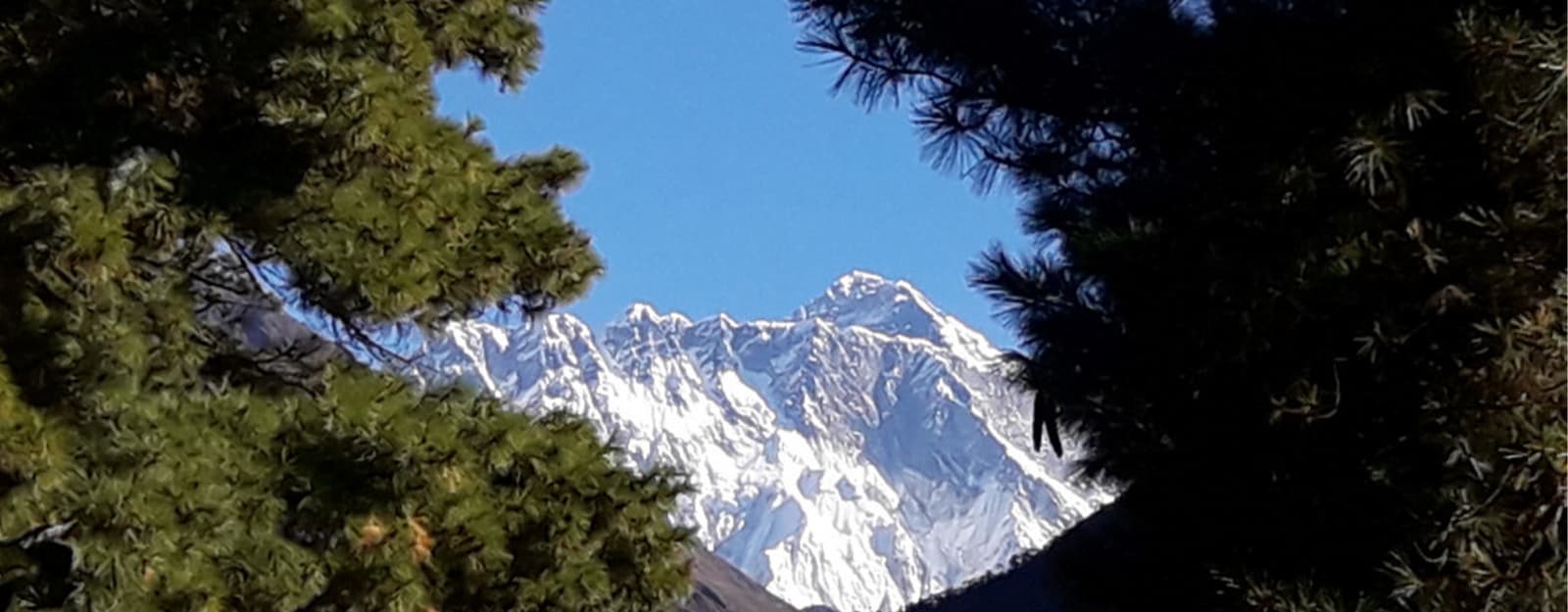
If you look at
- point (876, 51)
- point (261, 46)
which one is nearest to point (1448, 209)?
point (876, 51)

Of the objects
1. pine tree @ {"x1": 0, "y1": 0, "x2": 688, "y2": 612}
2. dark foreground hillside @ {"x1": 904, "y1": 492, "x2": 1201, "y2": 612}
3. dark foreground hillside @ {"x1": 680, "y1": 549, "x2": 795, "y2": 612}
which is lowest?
dark foreground hillside @ {"x1": 904, "y1": 492, "x2": 1201, "y2": 612}

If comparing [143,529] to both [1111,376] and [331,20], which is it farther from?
[1111,376]

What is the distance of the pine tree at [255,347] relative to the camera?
5.42 metres

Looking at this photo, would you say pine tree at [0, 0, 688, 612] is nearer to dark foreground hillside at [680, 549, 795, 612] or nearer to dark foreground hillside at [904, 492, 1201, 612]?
dark foreground hillside at [904, 492, 1201, 612]

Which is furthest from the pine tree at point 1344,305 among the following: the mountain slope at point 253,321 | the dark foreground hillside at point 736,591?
the dark foreground hillside at point 736,591

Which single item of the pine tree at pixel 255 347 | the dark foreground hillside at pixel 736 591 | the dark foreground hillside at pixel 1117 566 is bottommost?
the dark foreground hillside at pixel 1117 566

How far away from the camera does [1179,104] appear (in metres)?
5.38

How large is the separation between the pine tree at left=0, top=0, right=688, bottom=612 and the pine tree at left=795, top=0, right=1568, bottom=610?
6.77 feet

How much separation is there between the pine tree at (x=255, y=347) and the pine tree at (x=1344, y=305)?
2064 millimetres

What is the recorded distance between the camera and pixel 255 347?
7.36 meters

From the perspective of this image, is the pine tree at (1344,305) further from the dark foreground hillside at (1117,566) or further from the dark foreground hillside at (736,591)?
the dark foreground hillside at (736,591)

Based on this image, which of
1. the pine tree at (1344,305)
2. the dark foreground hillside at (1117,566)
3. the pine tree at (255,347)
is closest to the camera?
the pine tree at (1344,305)

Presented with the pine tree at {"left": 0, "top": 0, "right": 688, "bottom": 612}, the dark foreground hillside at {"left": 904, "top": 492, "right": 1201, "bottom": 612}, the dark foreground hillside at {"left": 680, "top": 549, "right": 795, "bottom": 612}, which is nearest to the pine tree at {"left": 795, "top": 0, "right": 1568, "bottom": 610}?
the dark foreground hillside at {"left": 904, "top": 492, "right": 1201, "bottom": 612}

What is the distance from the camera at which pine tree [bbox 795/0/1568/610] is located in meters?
4.30
